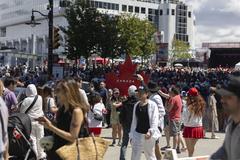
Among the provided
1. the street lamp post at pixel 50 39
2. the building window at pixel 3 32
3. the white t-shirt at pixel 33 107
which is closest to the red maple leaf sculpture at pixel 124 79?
the street lamp post at pixel 50 39

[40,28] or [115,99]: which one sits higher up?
[40,28]

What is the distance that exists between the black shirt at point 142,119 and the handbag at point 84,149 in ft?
10.2

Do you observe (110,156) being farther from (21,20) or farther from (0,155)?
(21,20)

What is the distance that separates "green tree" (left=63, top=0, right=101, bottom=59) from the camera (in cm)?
4322

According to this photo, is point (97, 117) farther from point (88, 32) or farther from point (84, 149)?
point (88, 32)

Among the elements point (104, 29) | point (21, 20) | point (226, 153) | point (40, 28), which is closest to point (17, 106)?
point (226, 153)

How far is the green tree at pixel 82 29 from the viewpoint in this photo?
43.2 metres

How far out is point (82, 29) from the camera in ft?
144

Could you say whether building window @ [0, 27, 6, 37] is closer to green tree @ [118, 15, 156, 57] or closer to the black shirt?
green tree @ [118, 15, 156, 57]

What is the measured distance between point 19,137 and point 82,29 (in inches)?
1393

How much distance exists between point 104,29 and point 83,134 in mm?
39254

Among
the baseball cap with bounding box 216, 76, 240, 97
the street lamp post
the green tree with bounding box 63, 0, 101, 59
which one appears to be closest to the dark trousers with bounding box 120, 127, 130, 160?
the baseball cap with bounding box 216, 76, 240, 97

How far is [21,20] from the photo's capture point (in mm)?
154750

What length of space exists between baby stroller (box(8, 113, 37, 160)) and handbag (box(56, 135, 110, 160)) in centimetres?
246
